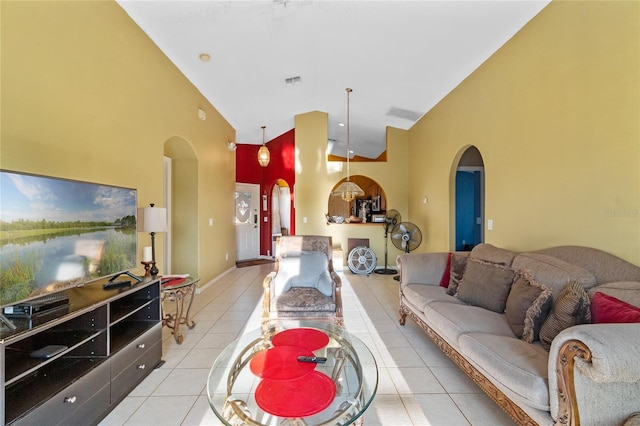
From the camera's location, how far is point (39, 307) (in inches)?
54.7

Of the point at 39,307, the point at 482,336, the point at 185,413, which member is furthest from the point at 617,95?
the point at 39,307

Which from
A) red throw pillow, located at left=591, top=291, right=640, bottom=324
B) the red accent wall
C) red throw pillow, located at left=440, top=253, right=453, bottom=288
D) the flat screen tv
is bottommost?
red throw pillow, located at left=440, top=253, right=453, bottom=288

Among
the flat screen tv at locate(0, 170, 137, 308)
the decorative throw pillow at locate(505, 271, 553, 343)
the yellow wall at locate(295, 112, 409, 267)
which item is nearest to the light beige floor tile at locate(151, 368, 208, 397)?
the flat screen tv at locate(0, 170, 137, 308)

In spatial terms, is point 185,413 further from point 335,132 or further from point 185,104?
point 335,132

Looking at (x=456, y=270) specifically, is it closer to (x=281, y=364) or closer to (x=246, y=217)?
(x=281, y=364)

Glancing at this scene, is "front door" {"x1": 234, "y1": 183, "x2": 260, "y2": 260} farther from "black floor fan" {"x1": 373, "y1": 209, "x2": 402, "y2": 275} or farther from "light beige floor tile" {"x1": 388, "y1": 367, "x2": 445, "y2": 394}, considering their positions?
"light beige floor tile" {"x1": 388, "y1": 367, "x2": 445, "y2": 394}

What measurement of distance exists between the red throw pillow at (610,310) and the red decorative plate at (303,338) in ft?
4.86

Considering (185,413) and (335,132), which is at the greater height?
(335,132)

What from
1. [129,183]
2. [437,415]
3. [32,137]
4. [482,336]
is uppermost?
[32,137]

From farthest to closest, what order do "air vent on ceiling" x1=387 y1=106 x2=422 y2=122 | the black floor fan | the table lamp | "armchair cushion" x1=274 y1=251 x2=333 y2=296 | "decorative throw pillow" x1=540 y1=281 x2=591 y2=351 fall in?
the black floor fan
"air vent on ceiling" x1=387 y1=106 x2=422 y2=122
"armchair cushion" x1=274 y1=251 x2=333 y2=296
the table lamp
"decorative throw pillow" x1=540 y1=281 x2=591 y2=351

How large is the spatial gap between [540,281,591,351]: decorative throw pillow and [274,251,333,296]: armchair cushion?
1615mm

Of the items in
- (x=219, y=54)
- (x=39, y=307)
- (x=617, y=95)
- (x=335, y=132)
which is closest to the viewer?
(x=39, y=307)

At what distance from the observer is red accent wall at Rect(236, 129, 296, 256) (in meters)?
6.65

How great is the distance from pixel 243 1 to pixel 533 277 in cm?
329
